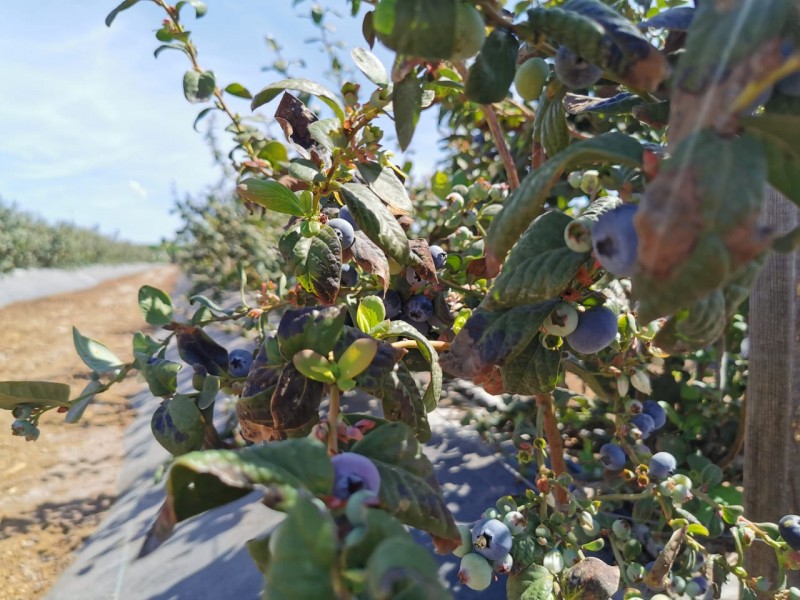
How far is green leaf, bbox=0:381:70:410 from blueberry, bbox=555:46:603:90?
2.40 ft

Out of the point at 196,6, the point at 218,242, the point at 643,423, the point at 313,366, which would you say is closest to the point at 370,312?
the point at 313,366

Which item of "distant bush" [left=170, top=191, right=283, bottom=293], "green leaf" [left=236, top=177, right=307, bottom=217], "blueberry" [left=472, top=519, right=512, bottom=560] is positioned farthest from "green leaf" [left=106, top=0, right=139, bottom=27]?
"distant bush" [left=170, top=191, right=283, bottom=293]

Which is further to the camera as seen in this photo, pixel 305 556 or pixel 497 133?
pixel 497 133

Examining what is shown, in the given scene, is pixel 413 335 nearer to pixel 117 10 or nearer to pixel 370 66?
pixel 370 66

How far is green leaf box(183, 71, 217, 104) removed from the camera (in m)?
0.97

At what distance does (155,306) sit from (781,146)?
0.88 m

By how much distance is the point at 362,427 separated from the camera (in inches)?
20.4

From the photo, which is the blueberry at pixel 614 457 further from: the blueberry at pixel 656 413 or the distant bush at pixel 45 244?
the distant bush at pixel 45 244

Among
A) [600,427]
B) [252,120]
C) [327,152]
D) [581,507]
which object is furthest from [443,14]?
[600,427]

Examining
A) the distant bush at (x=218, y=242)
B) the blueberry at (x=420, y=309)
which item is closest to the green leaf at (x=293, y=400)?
the blueberry at (x=420, y=309)

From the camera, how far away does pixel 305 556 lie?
270mm

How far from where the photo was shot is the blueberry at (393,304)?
937 millimetres

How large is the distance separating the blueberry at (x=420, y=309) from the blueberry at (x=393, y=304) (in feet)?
0.07

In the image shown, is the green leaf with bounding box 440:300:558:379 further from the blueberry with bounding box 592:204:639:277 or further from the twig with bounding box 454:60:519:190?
the twig with bounding box 454:60:519:190
